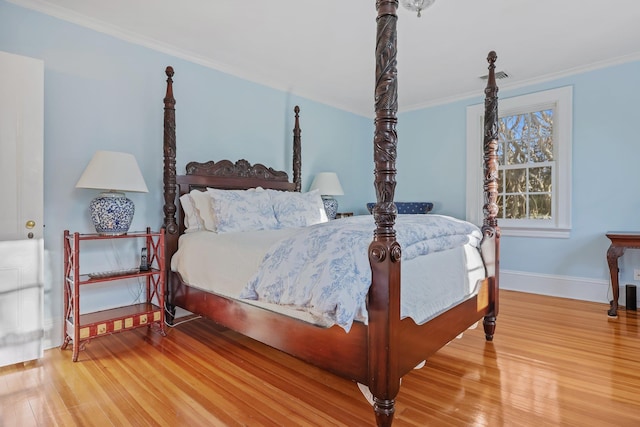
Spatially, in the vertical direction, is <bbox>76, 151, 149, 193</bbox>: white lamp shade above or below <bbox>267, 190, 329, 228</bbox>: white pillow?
above

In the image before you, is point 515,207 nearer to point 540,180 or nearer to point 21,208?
point 540,180

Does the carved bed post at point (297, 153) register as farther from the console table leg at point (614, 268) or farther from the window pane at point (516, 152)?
the console table leg at point (614, 268)

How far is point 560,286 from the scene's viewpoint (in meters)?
3.91

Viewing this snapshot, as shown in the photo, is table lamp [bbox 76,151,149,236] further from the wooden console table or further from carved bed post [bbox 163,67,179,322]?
the wooden console table

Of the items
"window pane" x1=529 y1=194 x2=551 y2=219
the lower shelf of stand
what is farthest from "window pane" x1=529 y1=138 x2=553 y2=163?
the lower shelf of stand

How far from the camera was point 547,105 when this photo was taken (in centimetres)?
406

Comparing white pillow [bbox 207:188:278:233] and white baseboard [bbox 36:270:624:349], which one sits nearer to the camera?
white pillow [bbox 207:188:278:233]

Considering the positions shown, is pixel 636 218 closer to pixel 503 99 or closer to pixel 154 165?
pixel 503 99

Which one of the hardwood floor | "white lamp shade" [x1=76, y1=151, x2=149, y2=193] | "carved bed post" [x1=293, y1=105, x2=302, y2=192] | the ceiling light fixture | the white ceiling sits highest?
the white ceiling

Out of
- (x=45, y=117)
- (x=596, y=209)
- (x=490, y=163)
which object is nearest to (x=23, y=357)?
(x=45, y=117)

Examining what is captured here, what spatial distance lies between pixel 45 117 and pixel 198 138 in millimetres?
1210

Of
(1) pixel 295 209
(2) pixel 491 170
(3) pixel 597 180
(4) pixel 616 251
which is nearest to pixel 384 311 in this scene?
(2) pixel 491 170

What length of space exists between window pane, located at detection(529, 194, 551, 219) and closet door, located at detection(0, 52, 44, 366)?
4.87 metres

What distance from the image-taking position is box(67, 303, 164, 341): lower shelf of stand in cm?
239
